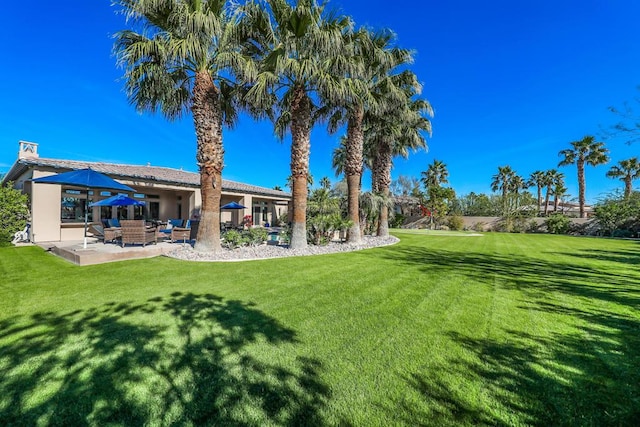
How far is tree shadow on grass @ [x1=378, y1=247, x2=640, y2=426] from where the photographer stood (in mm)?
2262

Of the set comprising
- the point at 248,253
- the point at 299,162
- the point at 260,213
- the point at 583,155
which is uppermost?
the point at 583,155

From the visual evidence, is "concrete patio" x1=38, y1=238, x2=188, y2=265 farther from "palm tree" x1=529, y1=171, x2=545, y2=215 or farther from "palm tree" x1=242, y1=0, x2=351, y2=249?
"palm tree" x1=529, y1=171, x2=545, y2=215

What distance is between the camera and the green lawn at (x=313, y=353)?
89.6 inches

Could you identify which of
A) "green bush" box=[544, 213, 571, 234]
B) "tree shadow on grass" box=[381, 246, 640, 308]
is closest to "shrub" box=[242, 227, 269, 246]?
"tree shadow on grass" box=[381, 246, 640, 308]

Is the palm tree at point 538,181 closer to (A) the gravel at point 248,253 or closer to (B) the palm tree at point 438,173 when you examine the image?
(B) the palm tree at point 438,173

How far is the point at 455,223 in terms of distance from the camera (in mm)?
32938

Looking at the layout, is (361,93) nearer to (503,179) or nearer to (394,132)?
(394,132)

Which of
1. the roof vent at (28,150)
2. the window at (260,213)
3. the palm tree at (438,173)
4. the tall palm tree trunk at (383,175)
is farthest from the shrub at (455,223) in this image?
the roof vent at (28,150)

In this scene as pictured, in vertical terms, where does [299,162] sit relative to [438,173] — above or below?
below

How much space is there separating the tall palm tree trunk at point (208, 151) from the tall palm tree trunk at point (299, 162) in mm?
3091

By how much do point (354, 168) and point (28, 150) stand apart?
18335 millimetres

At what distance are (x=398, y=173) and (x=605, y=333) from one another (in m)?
49.5

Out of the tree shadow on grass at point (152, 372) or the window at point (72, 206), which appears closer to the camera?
the tree shadow on grass at point (152, 372)

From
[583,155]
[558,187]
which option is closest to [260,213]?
[583,155]
